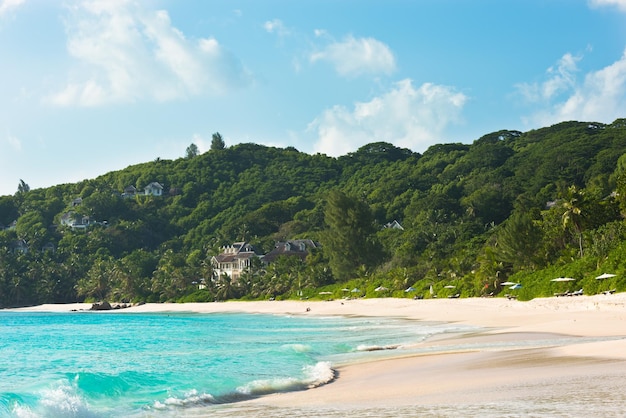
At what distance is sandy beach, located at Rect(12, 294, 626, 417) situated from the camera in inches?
368

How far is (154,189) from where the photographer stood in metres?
172

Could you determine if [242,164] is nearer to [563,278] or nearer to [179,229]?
[179,229]

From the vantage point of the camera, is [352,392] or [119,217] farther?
[119,217]

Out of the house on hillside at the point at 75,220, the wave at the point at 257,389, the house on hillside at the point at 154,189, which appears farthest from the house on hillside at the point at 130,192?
the wave at the point at 257,389

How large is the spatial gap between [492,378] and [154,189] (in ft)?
546

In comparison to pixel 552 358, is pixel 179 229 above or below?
above

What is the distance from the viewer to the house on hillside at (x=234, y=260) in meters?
109

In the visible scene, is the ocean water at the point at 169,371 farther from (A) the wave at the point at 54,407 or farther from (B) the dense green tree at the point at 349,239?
(B) the dense green tree at the point at 349,239

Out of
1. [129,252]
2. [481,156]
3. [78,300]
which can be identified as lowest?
[78,300]

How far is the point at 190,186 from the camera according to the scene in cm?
16475

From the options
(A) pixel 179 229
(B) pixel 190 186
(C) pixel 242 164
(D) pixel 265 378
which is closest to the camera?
(D) pixel 265 378

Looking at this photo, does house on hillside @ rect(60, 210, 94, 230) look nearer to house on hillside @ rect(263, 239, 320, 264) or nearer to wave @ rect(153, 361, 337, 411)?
house on hillside @ rect(263, 239, 320, 264)

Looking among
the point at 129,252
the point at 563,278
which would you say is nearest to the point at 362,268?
the point at 563,278

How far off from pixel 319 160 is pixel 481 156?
187 feet
